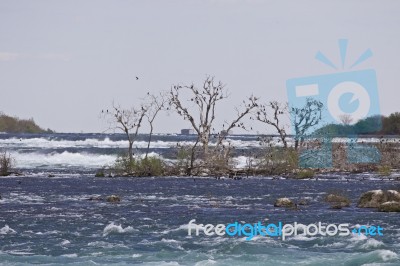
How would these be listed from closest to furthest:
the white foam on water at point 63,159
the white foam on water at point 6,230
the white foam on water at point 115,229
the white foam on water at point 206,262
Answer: the white foam on water at point 206,262 → the white foam on water at point 115,229 → the white foam on water at point 6,230 → the white foam on water at point 63,159

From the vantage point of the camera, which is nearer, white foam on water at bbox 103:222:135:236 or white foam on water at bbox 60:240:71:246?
white foam on water at bbox 60:240:71:246

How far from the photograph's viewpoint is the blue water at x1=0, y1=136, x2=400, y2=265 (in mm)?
19047

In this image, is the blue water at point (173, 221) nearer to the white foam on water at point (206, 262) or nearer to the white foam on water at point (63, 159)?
the white foam on water at point (206, 262)

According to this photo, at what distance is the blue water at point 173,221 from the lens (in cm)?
1905

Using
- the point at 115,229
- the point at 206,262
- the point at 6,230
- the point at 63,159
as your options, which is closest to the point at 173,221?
the point at 115,229

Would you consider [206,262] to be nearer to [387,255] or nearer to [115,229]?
[387,255]

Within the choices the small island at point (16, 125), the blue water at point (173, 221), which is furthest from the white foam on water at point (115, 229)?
the small island at point (16, 125)

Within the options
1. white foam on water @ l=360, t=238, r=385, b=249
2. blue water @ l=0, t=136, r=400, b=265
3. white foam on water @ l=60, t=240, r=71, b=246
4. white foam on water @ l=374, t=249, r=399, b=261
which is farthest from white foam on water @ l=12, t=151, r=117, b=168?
white foam on water @ l=374, t=249, r=399, b=261

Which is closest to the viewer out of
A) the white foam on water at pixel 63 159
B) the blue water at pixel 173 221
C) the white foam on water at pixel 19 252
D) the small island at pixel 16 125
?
the blue water at pixel 173 221

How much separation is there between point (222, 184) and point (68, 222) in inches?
568

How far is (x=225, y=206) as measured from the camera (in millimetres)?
28547

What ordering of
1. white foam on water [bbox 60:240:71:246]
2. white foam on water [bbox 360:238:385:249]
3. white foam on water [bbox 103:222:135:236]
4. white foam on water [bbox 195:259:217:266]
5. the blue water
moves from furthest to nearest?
white foam on water [bbox 103:222:135:236], white foam on water [bbox 60:240:71:246], white foam on water [bbox 360:238:385:249], the blue water, white foam on water [bbox 195:259:217:266]

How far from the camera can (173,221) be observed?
2477cm

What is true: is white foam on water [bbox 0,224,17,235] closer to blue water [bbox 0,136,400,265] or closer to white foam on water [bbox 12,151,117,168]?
blue water [bbox 0,136,400,265]
